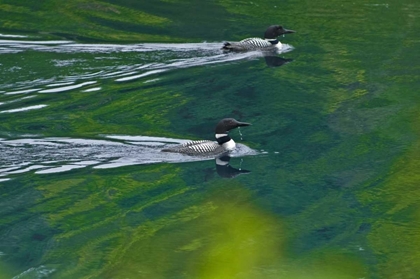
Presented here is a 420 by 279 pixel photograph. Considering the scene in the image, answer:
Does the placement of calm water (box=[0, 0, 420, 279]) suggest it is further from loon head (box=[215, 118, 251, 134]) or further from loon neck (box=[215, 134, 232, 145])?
loon head (box=[215, 118, 251, 134])

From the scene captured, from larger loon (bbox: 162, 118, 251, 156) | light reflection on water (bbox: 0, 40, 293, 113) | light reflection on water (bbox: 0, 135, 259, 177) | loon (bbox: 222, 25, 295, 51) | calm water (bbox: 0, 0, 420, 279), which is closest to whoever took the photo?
calm water (bbox: 0, 0, 420, 279)

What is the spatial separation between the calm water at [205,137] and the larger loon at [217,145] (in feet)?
0.42

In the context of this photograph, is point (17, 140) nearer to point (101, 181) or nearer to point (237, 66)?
point (101, 181)

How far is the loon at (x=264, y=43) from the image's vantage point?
63.0ft

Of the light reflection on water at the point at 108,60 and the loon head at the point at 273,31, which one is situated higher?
the loon head at the point at 273,31

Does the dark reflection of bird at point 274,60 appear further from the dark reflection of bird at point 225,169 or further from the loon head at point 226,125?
the dark reflection of bird at point 225,169

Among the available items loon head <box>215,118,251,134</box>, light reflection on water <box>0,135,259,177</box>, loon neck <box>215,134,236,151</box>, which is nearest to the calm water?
light reflection on water <box>0,135,259,177</box>

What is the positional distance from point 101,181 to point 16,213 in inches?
53.1

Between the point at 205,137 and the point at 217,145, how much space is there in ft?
2.65

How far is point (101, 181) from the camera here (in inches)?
526

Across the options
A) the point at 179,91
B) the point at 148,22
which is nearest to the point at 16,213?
the point at 179,91

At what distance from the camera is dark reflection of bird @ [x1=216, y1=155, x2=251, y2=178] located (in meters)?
13.9

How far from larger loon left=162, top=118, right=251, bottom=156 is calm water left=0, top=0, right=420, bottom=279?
129 mm

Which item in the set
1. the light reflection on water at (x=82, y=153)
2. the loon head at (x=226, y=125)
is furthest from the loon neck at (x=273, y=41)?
the loon head at (x=226, y=125)
